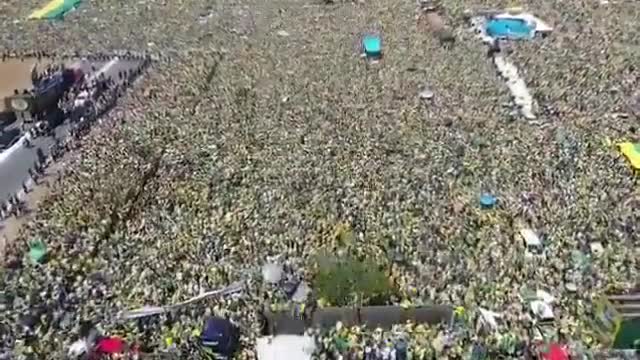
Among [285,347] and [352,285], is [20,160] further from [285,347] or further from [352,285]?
[352,285]

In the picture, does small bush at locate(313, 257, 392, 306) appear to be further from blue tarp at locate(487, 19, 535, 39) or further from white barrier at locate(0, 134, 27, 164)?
blue tarp at locate(487, 19, 535, 39)

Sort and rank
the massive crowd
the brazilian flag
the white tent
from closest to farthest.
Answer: the white tent → the massive crowd → the brazilian flag

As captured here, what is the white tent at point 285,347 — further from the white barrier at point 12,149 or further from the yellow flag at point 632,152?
the white barrier at point 12,149

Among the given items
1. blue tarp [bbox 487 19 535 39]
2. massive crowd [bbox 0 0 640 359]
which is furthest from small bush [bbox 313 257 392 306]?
blue tarp [bbox 487 19 535 39]

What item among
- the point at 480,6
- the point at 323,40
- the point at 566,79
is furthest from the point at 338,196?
the point at 480,6

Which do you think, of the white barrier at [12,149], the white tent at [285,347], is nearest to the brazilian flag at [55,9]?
the white barrier at [12,149]

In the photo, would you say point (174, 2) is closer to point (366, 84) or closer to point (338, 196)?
point (366, 84)

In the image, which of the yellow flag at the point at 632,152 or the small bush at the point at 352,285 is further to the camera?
the yellow flag at the point at 632,152
